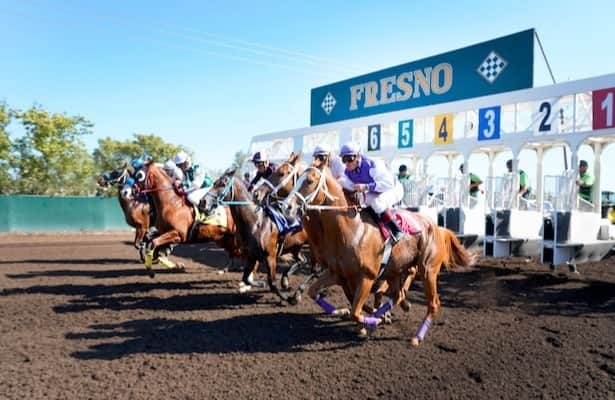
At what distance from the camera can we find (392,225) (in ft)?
17.7

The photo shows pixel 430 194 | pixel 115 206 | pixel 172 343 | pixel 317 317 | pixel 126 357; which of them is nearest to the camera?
pixel 126 357

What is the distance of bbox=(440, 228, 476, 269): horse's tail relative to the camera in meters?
6.57

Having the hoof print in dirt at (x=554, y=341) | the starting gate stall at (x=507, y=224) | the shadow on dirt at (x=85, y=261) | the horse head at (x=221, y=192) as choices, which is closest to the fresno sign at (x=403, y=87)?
the starting gate stall at (x=507, y=224)

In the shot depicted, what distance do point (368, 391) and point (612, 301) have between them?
595 cm

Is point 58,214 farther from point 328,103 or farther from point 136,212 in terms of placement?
point 328,103

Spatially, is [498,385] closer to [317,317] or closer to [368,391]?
[368,391]

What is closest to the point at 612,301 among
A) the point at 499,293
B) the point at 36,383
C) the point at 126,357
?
the point at 499,293

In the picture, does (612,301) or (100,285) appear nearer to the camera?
(612,301)

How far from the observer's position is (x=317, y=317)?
6500mm

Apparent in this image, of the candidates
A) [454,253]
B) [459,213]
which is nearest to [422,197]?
[459,213]

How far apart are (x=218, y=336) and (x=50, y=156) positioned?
Answer: 20770mm

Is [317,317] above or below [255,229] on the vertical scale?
below

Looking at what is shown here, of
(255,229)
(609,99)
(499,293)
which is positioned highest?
(609,99)

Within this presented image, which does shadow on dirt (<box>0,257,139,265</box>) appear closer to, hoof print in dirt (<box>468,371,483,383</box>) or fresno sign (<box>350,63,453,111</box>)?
hoof print in dirt (<box>468,371,483,383</box>)
